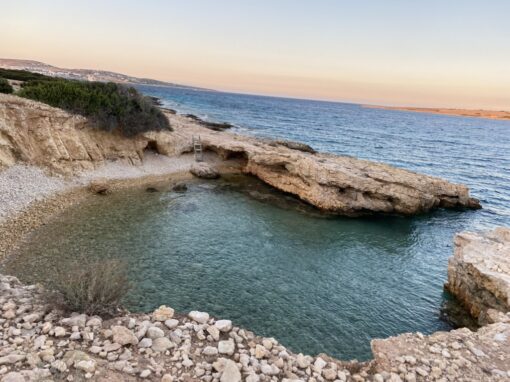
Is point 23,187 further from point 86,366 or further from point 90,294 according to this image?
point 86,366

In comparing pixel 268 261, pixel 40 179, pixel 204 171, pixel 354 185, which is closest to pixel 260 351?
pixel 268 261

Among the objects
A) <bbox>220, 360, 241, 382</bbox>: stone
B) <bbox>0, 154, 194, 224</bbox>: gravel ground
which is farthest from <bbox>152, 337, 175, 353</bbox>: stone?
<bbox>0, 154, 194, 224</bbox>: gravel ground

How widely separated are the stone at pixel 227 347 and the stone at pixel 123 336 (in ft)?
5.14

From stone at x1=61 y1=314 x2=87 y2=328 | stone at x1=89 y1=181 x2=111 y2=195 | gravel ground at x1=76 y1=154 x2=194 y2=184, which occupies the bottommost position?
stone at x1=89 y1=181 x2=111 y2=195

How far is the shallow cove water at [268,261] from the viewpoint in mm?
10695

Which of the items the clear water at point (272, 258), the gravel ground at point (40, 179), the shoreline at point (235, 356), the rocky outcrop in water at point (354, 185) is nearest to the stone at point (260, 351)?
the shoreline at point (235, 356)

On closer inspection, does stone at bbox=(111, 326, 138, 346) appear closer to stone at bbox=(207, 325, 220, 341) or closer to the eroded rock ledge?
stone at bbox=(207, 325, 220, 341)

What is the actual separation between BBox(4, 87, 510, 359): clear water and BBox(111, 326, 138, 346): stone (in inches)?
170

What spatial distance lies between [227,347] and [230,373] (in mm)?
640

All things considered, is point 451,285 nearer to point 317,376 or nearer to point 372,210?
point 372,210

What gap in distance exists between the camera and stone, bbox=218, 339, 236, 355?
6.11 metres

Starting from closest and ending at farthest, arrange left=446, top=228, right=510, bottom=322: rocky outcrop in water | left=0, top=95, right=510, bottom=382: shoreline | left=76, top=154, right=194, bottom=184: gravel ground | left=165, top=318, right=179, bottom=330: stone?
left=0, top=95, right=510, bottom=382: shoreline → left=165, top=318, right=179, bottom=330: stone → left=446, top=228, right=510, bottom=322: rocky outcrop in water → left=76, top=154, right=194, bottom=184: gravel ground

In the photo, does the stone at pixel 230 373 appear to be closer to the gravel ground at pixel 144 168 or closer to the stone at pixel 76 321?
the stone at pixel 76 321

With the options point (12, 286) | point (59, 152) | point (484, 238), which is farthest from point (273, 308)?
point (59, 152)
